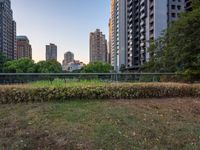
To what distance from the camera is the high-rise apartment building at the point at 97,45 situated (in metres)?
108

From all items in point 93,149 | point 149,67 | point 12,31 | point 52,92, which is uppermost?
point 12,31

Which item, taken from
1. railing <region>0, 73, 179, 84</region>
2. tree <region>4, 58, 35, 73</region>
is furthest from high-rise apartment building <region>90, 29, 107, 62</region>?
railing <region>0, 73, 179, 84</region>

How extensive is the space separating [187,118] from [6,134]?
149 inches

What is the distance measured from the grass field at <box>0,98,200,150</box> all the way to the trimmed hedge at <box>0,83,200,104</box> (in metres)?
0.42

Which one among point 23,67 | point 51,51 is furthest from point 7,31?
point 23,67

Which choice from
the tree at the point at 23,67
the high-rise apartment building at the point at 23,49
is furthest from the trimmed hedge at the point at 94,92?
the high-rise apartment building at the point at 23,49

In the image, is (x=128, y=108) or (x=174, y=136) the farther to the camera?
(x=128, y=108)

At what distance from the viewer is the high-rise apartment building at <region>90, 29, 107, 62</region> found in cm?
10812

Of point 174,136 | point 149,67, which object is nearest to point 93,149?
point 174,136

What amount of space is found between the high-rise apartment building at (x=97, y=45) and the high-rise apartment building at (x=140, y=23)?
20.8 metres

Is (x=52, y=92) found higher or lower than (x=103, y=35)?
lower

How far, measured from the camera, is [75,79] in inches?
356

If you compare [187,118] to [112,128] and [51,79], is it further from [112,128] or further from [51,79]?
[51,79]

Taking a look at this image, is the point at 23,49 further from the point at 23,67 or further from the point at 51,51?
the point at 23,67
